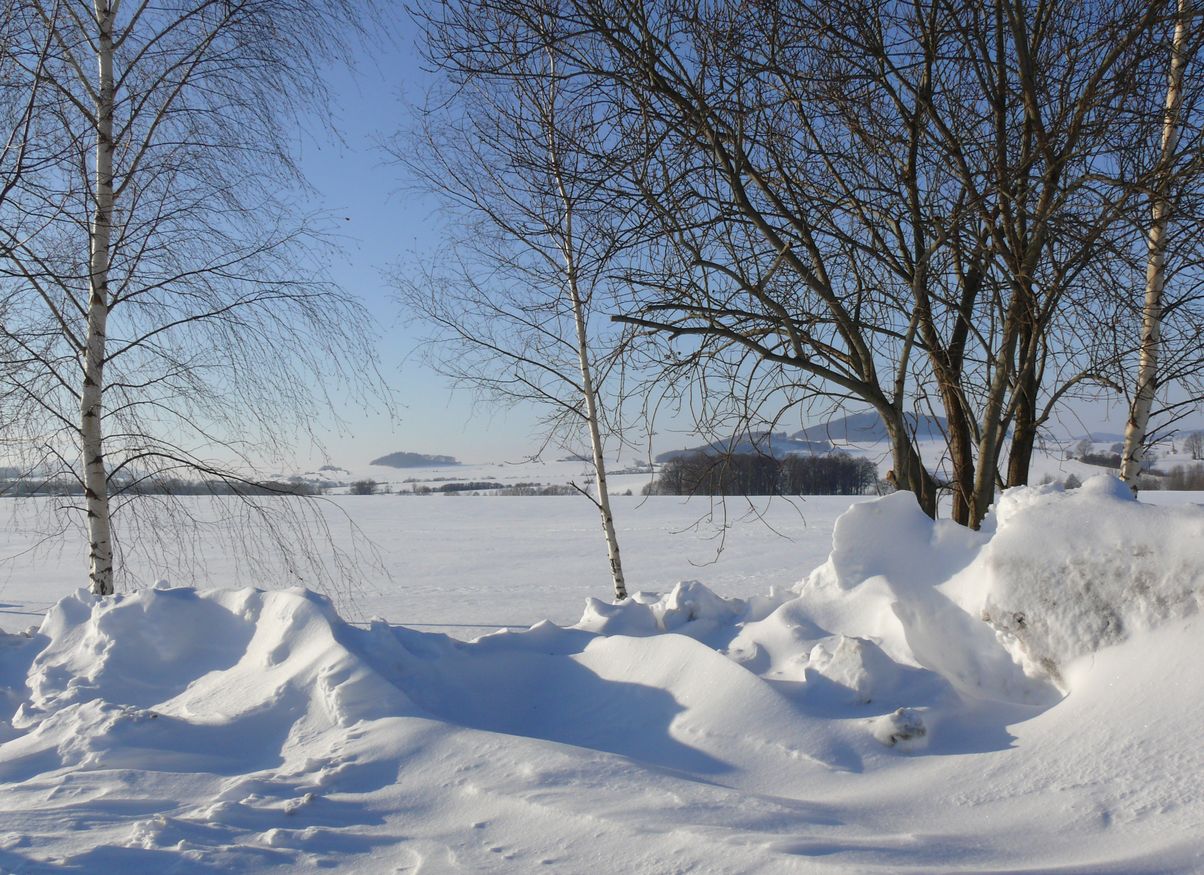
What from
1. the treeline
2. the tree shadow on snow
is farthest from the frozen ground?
the tree shadow on snow

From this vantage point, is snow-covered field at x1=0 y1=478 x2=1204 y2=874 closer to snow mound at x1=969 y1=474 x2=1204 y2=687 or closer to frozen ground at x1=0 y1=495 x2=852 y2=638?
snow mound at x1=969 y1=474 x2=1204 y2=687

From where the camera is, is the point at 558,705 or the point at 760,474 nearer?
the point at 558,705

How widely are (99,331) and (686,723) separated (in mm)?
4653

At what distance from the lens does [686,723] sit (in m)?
2.79

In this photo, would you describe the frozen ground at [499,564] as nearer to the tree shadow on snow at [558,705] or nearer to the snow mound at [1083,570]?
the tree shadow on snow at [558,705]

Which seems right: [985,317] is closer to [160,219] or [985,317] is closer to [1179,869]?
Answer: [1179,869]

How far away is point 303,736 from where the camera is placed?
9.58ft

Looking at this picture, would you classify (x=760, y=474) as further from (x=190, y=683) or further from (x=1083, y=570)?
(x=190, y=683)

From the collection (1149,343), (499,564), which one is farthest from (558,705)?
(499,564)

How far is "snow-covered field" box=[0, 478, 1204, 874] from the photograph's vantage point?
2020 millimetres

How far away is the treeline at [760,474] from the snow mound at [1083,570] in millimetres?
1636

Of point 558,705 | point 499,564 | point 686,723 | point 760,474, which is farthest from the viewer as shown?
point 499,564

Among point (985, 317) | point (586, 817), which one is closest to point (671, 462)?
point (985, 317)

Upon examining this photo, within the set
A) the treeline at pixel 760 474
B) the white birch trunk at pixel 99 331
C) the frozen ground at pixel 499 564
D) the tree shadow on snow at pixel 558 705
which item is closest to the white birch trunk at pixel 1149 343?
the treeline at pixel 760 474
